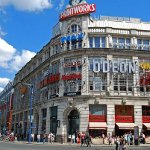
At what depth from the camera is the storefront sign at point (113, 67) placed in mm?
50875

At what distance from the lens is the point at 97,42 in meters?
52.9

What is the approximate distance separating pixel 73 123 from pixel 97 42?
1355cm

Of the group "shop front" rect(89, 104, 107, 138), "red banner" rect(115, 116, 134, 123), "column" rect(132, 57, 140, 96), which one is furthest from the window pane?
"red banner" rect(115, 116, 134, 123)

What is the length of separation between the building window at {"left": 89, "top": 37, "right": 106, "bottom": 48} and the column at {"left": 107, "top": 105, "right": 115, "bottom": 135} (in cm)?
1001

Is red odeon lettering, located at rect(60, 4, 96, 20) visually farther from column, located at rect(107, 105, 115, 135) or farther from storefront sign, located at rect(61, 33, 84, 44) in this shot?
column, located at rect(107, 105, 115, 135)

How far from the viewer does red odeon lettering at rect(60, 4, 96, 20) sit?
53.3 m

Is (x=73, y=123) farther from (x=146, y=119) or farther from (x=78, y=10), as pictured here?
(x=78, y=10)

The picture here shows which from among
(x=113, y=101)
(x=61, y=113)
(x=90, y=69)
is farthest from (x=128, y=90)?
(x=61, y=113)

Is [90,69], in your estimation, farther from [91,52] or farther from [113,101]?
[113,101]

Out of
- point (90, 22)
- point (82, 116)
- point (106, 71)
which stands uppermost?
point (90, 22)

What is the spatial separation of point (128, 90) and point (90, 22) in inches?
511

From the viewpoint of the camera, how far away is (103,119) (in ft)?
163

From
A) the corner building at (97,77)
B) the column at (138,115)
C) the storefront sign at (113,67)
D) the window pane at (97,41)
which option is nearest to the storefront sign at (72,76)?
the corner building at (97,77)

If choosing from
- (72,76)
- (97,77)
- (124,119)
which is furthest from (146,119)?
(72,76)
